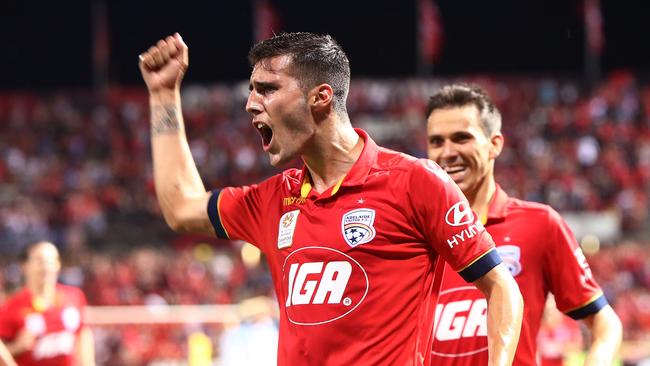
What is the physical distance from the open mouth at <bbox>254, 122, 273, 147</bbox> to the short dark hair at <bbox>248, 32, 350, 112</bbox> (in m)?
0.18

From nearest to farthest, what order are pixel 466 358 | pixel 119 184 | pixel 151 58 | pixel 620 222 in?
pixel 151 58 → pixel 466 358 → pixel 620 222 → pixel 119 184

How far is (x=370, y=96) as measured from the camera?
32344mm

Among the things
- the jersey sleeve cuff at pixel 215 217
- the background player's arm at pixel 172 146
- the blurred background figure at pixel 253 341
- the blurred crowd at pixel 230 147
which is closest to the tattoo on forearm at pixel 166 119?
the background player's arm at pixel 172 146

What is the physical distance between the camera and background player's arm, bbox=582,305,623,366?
3.84 m

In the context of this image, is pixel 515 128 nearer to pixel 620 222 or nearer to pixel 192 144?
pixel 620 222

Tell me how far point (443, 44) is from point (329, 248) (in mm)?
36435

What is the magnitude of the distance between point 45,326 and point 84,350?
392mm

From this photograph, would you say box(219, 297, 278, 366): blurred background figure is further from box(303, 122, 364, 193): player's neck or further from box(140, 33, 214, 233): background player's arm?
box(303, 122, 364, 193): player's neck

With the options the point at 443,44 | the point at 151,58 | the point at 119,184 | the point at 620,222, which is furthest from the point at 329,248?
the point at 443,44

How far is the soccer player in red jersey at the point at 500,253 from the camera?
393 centimetres

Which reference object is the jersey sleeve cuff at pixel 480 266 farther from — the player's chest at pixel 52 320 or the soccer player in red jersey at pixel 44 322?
the player's chest at pixel 52 320

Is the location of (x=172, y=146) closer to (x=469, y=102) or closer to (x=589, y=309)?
(x=469, y=102)

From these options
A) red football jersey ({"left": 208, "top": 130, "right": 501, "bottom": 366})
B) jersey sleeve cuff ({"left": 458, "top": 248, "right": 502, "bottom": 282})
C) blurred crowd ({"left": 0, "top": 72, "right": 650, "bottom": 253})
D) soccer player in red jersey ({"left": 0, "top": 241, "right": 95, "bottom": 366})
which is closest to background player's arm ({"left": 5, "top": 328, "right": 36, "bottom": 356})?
soccer player in red jersey ({"left": 0, "top": 241, "right": 95, "bottom": 366})

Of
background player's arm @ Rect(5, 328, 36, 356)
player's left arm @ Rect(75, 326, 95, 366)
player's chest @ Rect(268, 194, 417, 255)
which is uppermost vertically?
player's chest @ Rect(268, 194, 417, 255)
